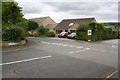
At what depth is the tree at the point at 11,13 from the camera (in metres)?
15.2

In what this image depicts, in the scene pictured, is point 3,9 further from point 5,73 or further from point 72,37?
point 72,37

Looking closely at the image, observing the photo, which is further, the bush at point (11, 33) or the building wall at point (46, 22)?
the building wall at point (46, 22)

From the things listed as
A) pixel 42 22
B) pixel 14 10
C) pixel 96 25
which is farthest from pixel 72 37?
pixel 42 22

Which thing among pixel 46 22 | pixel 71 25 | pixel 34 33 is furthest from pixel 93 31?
pixel 46 22

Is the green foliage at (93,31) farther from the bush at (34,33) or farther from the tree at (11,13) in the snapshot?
the bush at (34,33)

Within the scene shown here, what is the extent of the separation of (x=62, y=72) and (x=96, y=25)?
1671cm

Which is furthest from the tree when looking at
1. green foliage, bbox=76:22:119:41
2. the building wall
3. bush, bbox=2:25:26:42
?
the building wall

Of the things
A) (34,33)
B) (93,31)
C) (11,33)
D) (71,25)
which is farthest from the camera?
(71,25)

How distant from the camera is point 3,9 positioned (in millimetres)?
15203

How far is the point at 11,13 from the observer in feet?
51.2

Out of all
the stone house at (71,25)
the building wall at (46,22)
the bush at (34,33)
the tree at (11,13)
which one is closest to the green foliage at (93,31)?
the tree at (11,13)

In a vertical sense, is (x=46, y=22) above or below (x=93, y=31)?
above

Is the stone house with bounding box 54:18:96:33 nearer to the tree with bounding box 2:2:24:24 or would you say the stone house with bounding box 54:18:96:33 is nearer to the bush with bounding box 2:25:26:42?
the tree with bounding box 2:2:24:24

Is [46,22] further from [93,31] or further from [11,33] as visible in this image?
[11,33]
